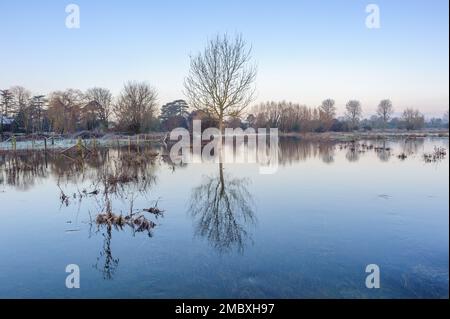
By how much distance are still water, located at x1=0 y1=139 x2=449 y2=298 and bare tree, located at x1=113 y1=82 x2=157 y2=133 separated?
35.8m

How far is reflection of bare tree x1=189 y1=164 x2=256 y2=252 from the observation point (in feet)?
19.6

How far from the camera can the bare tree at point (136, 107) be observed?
152ft

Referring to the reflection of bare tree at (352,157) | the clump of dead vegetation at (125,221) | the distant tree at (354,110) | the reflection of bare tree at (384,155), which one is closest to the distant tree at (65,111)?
the reflection of bare tree at (352,157)

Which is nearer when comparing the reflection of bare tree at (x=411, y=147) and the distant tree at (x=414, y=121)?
the reflection of bare tree at (x=411, y=147)

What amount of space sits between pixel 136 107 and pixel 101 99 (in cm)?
Answer: 2015

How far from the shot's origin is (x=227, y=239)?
5906 mm

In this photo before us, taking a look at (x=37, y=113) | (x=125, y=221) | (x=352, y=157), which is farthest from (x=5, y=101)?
(x=125, y=221)

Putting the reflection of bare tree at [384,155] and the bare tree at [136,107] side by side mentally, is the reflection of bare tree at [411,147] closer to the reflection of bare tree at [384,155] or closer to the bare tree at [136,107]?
the reflection of bare tree at [384,155]

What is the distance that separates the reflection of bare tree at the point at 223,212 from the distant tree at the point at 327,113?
59348 millimetres

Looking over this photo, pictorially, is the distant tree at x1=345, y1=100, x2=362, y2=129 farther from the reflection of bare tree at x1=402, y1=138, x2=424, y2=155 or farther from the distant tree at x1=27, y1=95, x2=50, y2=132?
the distant tree at x1=27, y1=95, x2=50, y2=132

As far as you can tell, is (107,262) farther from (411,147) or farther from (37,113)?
(37,113)

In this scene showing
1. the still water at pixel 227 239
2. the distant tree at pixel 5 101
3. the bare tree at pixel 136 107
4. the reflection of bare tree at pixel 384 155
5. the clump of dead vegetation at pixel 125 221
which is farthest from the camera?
the distant tree at pixel 5 101

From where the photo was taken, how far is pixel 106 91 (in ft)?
211

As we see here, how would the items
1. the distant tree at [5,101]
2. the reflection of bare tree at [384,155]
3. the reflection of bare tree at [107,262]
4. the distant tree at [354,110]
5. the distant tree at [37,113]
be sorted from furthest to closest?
the distant tree at [354,110], the distant tree at [5,101], the distant tree at [37,113], the reflection of bare tree at [384,155], the reflection of bare tree at [107,262]
